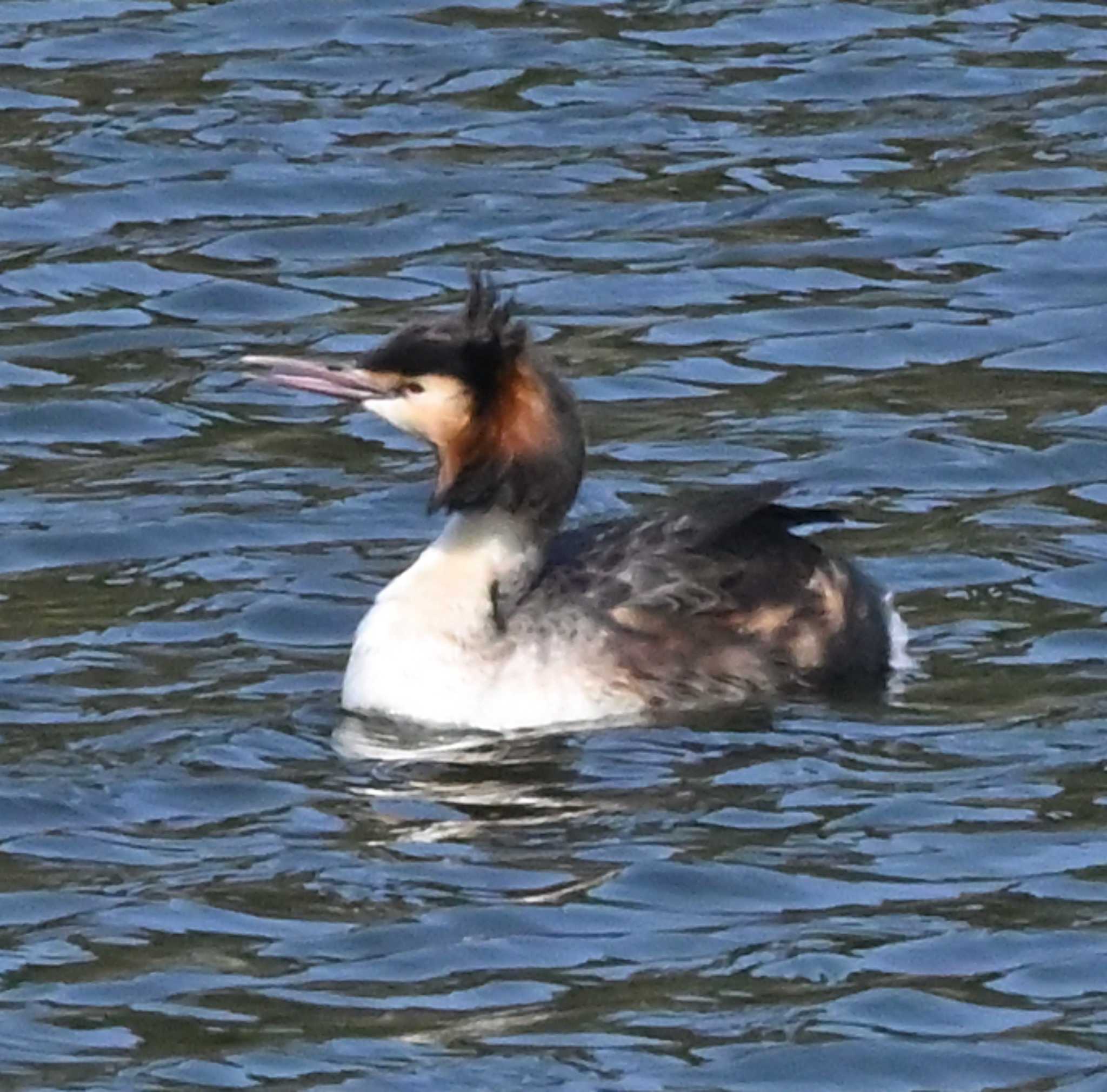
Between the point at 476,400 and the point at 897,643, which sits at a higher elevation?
the point at 476,400

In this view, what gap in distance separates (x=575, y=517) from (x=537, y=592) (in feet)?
5.44

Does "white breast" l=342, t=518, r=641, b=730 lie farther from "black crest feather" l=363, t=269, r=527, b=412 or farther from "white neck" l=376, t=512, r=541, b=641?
"black crest feather" l=363, t=269, r=527, b=412

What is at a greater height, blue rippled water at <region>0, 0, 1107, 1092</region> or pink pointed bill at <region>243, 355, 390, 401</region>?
pink pointed bill at <region>243, 355, 390, 401</region>

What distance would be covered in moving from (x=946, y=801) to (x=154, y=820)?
6.26 feet

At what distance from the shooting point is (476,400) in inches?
407

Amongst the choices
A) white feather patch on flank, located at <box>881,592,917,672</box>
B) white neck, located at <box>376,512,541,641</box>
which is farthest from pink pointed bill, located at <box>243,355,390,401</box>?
white feather patch on flank, located at <box>881,592,917,672</box>

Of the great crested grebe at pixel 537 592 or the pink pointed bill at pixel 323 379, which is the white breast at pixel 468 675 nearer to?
the great crested grebe at pixel 537 592

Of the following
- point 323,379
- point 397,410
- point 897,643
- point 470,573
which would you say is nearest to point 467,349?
point 397,410

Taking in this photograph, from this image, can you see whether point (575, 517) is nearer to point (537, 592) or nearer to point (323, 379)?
point (537, 592)

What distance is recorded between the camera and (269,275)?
A: 1454cm

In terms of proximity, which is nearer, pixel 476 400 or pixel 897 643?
pixel 476 400

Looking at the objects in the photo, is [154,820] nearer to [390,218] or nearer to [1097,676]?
[1097,676]

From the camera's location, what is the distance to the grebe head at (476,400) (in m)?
10.3

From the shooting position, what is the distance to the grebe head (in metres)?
10.3
